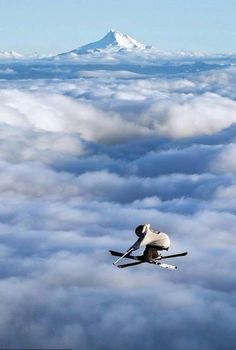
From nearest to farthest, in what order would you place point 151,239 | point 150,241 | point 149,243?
point 151,239
point 150,241
point 149,243

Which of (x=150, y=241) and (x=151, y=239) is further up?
(x=151, y=239)

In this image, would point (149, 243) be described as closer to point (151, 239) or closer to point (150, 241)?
Answer: point (150, 241)

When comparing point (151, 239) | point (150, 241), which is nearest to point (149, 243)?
point (150, 241)

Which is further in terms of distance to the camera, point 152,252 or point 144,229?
point 152,252

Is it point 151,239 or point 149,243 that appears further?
point 149,243
